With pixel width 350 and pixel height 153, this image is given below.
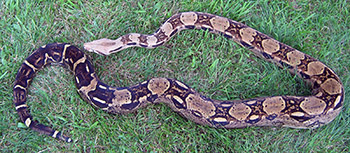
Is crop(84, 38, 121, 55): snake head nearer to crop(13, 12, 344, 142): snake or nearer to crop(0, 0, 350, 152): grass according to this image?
crop(13, 12, 344, 142): snake

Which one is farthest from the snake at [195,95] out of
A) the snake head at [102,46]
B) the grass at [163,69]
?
the grass at [163,69]

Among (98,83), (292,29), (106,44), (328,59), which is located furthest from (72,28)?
(328,59)

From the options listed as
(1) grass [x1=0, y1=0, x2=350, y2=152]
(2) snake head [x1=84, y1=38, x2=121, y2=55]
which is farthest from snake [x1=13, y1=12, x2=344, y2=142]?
(1) grass [x1=0, y1=0, x2=350, y2=152]

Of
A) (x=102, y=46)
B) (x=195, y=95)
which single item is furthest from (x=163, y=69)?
(x=102, y=46)

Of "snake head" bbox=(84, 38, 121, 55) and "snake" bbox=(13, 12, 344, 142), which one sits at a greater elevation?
"snake head" bbox=(84, 38, 121, 55)

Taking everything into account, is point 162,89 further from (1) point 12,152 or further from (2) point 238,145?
(1) point 12,152

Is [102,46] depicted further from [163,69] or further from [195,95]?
[195,95]

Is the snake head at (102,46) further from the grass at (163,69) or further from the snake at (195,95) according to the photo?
the grass at (163,69)
